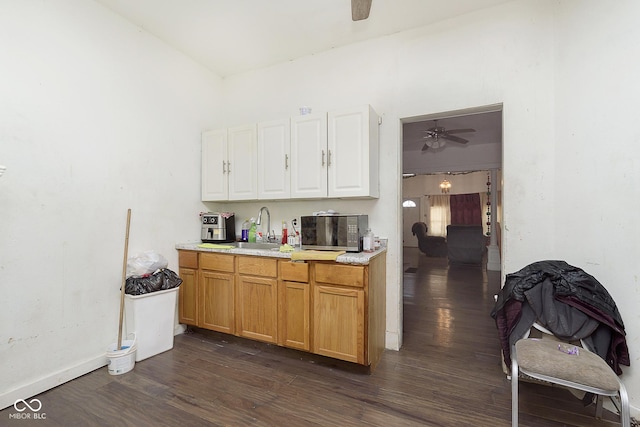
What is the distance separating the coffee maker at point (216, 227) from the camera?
2.93 metres

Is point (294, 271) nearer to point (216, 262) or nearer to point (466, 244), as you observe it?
point (216, 262)

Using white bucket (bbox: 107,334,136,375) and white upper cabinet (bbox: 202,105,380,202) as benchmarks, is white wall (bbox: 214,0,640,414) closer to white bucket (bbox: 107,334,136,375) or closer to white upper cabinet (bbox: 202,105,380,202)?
white upper cabinet (bbox: 202,105,380,202)

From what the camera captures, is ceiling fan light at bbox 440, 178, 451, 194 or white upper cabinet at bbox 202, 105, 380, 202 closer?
white upper cabinet at bbox 202, 105, 380, 202

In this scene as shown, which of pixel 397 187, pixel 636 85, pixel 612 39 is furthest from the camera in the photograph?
pixel 397 187

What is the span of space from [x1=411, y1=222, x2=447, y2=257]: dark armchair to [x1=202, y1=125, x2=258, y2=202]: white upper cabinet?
23.7ft

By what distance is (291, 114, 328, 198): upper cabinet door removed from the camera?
2457 millimetres

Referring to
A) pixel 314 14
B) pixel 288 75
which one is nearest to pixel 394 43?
pixel 314 14

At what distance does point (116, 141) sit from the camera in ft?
7.60

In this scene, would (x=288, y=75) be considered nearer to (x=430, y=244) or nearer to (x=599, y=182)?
(x=599, y=182)

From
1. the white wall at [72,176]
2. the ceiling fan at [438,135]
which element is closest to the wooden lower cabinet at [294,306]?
the white wall at [72,176]

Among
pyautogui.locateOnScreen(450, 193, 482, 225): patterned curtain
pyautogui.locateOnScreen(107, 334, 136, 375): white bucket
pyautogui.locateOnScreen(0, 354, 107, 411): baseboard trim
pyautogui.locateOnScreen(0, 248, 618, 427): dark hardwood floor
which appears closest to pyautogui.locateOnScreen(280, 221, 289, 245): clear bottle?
pyautogui.locateOnScreen(0, 248, 618, 427): dark hardwood floor

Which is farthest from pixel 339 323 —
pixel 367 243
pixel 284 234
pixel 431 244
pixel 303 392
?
pixel 431 244

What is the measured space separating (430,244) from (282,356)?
7324 mm

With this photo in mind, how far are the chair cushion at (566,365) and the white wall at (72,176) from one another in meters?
2.87
